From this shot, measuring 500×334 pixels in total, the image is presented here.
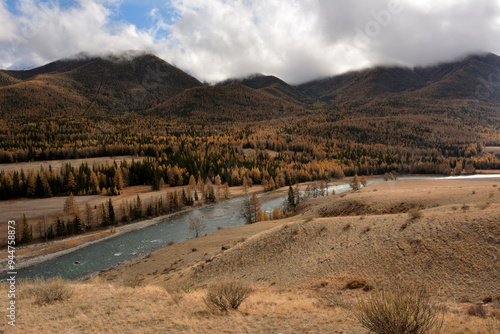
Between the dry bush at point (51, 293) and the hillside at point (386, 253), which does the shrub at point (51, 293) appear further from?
the hillside at point (386, 253)

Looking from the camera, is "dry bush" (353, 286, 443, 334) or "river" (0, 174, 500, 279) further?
"river" (0, 174, 500, 279)

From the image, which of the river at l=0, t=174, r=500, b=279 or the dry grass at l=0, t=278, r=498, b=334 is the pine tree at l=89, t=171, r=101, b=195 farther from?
the dry grass at l=0, t=278, r=498, b=334

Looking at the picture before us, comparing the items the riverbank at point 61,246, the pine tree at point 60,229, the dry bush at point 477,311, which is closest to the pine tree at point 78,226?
the riverbank at point 61,246

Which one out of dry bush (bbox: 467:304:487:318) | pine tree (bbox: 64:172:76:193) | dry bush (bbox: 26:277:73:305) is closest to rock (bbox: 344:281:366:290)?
dry bush (bbox: 467:304:487:318)

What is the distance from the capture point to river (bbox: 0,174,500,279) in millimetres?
48719

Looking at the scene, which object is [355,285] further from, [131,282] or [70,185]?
[70,185]

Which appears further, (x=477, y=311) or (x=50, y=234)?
(x=50, y=234)

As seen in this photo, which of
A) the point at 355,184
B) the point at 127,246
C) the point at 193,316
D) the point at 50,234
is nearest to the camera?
the point at 193,316

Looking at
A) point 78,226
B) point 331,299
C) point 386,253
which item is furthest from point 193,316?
point 78,226

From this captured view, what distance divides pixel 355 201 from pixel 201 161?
115 metres

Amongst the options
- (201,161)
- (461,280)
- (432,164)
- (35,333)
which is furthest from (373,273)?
(432,164)

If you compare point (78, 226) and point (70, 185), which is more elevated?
point (70, 185)

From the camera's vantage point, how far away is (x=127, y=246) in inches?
2345

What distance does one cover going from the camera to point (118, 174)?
11738 cm
